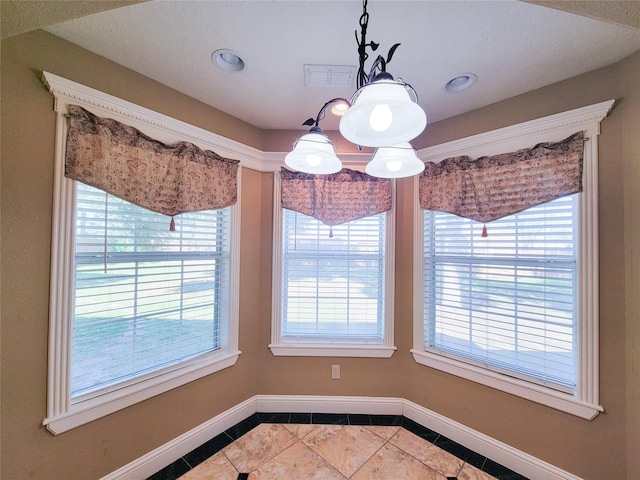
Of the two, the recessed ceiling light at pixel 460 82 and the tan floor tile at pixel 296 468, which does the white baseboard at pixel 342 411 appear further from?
the recessed ceiling light at pixel 460 82

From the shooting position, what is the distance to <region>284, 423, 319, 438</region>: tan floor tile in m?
1.92

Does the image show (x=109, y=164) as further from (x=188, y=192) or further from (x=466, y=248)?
(x=466, y=248)

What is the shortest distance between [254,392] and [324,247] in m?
1.42

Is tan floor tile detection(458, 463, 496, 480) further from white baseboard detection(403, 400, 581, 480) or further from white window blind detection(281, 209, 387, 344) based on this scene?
white window blind detection(281, 209, 387, 344)

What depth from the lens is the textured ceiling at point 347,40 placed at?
1.11 meters

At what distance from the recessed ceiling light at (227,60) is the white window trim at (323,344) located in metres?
0.88

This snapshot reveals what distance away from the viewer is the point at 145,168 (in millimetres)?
1555

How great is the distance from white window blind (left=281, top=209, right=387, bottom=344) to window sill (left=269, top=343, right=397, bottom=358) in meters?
0.07

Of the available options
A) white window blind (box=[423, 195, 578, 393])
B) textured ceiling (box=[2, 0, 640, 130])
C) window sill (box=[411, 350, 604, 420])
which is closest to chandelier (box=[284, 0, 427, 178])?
textured ceiling (box=[2, 0, 640, 130])

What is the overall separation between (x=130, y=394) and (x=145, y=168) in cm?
140

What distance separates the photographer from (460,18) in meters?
1.14

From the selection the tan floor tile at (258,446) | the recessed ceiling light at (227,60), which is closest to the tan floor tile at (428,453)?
the tan floor tile at (258,446)

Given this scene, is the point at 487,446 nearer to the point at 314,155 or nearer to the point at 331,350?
the point at 331,350

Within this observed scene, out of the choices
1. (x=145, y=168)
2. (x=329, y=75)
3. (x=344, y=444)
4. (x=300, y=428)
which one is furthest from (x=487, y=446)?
(x=145, y=168)
